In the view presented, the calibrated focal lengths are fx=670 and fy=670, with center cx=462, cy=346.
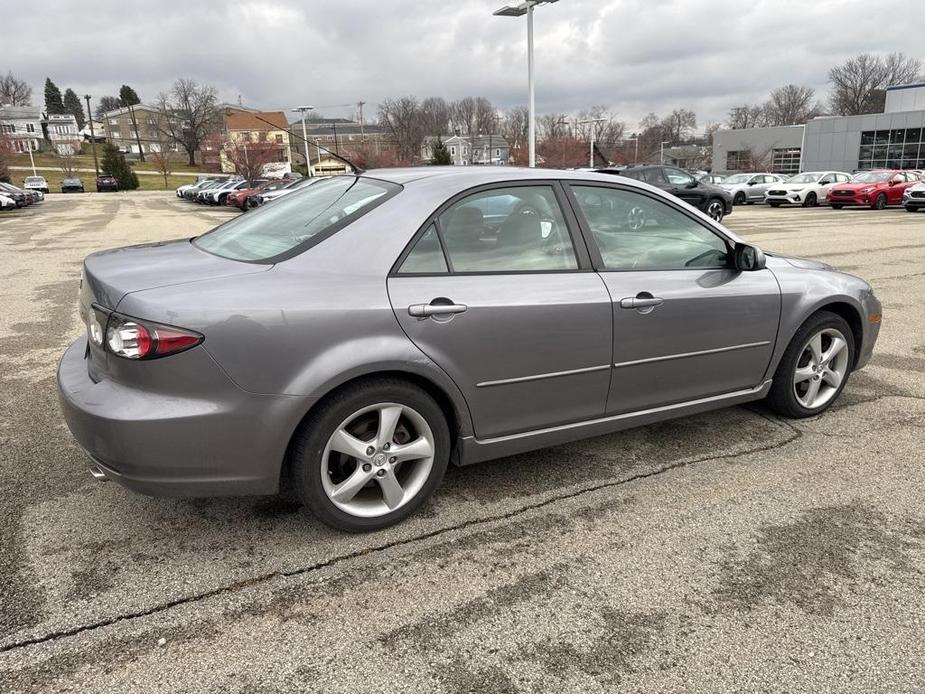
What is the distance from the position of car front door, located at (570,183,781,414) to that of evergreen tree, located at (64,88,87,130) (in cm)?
15866

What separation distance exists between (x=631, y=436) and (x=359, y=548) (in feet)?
6.29

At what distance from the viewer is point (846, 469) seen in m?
3.58

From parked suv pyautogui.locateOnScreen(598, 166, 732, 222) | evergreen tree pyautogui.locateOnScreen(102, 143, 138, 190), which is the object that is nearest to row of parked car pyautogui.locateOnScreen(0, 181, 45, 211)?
evergreen tree pyautogui.locateOnScreen(102, 143, 138, 190)

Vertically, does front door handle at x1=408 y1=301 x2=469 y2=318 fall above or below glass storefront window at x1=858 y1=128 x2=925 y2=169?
below

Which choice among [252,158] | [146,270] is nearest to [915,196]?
[146,270]

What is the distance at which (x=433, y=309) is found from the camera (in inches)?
110

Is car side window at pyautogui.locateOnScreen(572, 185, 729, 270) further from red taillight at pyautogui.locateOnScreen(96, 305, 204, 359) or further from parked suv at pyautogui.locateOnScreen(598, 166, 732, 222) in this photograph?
parked suv at pyautogui.locateOnScreen(598, 166, 732, 222)

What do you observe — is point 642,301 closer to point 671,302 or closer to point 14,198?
point 671,302

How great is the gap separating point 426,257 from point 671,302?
1.32 m

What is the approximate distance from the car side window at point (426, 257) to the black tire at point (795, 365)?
2.32m

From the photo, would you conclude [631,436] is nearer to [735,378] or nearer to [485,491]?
[735,378]

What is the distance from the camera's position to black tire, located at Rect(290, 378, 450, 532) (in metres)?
2.66

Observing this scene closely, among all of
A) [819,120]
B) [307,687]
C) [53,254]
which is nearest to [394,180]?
[307,687]

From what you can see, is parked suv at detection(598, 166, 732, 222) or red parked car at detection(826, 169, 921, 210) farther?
red parked car at detection(826, 169, 921, 210)
